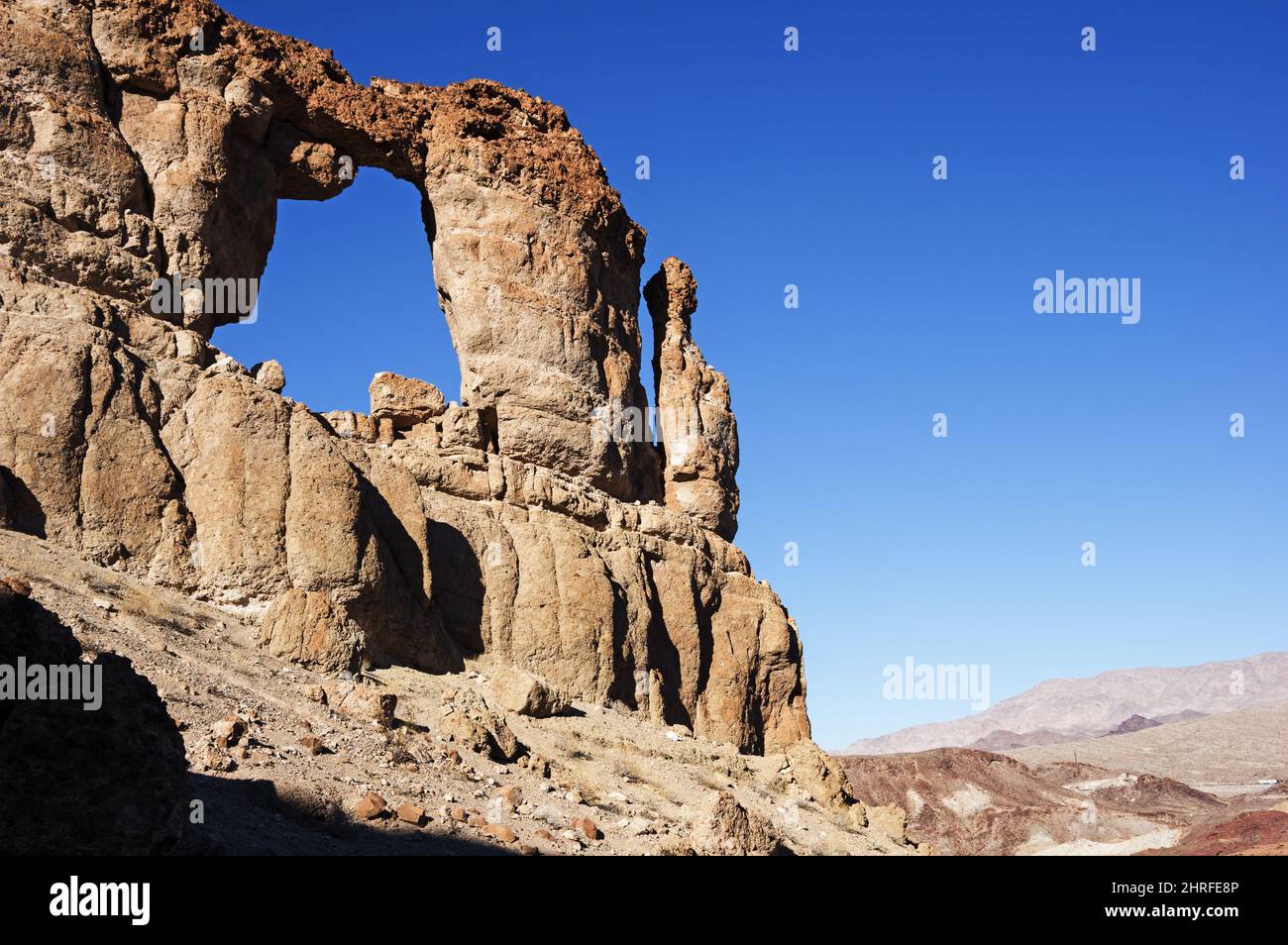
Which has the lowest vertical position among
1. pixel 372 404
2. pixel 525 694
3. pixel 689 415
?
pixel 525 694

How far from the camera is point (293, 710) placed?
17.0 metres

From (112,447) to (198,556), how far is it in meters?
2.21

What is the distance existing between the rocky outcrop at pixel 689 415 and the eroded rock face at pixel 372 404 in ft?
0.32

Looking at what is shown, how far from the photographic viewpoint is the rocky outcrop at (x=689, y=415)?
36094 millimetres

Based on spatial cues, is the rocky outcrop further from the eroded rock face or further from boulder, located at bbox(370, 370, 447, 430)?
boulder, located at bbox(370, 370, 447, 430)

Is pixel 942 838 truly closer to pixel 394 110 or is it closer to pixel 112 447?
pixel 394 110

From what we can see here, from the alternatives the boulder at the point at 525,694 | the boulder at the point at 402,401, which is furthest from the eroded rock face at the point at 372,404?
the boulder at the point at 525,694

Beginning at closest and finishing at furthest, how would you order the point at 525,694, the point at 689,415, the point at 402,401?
the point at 525,694, the point at 402,401, the point at 689,415

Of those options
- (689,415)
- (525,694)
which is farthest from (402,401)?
(689,415)

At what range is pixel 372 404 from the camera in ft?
95.4

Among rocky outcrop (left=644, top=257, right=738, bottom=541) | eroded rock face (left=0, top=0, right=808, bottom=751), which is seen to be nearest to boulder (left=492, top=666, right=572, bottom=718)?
eroded rock face (left=0, top=0, right=808, bottom=751)

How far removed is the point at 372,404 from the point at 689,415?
1106cm

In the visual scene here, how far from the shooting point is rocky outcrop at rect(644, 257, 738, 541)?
36.1 meters

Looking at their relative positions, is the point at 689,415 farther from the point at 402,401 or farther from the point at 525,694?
the point at 525,694
